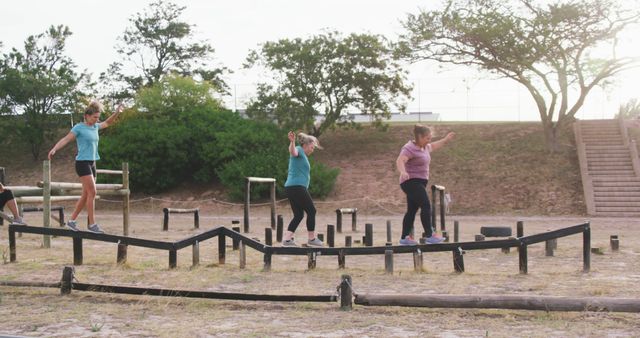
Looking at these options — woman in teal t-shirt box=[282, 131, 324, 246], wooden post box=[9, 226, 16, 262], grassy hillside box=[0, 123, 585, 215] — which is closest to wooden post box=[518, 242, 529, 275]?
woman in teal t-shirt box=[282, 131, 324, 246]

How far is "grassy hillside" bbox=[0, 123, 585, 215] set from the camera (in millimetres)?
28219

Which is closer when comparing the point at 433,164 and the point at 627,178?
the point at 627,178

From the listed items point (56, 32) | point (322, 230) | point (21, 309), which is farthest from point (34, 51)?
point (21, 309)

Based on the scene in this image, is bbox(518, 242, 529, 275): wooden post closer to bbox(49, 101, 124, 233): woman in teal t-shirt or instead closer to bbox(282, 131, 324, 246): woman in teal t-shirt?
bbox(282, 131, 324, 246): woman in teal t-shirt

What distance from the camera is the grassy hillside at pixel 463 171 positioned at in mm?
28219

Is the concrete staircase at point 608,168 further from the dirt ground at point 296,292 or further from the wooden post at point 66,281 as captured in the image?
the wooden post at point 66,281

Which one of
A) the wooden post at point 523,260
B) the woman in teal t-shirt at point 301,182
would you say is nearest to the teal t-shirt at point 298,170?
the woman in teal t-shirt at point 301,182

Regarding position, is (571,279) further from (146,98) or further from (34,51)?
(34,51)

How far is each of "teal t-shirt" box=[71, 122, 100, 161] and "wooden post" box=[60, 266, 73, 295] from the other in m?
2.57

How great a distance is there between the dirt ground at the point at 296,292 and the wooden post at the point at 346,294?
0.34 feet

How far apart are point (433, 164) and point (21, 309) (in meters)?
26.5

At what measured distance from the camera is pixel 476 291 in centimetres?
802

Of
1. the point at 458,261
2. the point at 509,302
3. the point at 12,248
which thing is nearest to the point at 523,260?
the point at 458,261

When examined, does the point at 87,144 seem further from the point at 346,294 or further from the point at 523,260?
the point at 523,260
